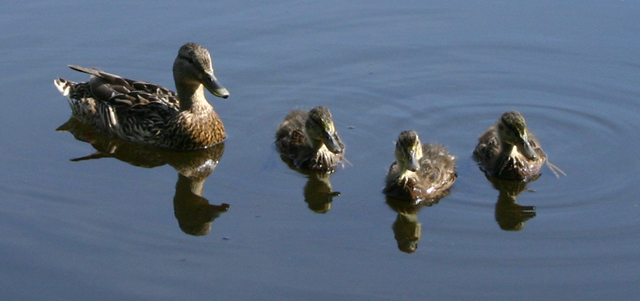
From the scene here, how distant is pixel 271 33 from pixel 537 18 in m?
2.77

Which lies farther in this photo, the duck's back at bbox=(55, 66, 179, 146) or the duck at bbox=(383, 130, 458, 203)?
the duck's back at bbox=(55, 66, 179, 146)

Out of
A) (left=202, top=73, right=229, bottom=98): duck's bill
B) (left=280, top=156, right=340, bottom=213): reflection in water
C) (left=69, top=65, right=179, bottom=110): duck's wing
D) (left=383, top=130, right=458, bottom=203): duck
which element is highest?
(left=383, top=130, right=458, bottom=203): duck

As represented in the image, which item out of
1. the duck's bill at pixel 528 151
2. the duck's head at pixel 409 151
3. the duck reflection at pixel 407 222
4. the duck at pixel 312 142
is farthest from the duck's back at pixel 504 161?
the duck at pixel 312 142

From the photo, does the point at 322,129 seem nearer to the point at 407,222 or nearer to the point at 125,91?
the point at 407,222

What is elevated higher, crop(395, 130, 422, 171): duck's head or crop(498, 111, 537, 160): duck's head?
crop(498, 111, 537, 160): duck's head

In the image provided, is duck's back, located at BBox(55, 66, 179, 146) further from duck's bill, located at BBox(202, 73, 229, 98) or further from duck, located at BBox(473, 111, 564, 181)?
duck, located at BBox(473, 111, 564, 181)

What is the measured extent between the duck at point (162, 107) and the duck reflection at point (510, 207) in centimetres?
238

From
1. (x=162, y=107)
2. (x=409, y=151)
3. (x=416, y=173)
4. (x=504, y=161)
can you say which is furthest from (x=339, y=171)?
(x=162, y=107)

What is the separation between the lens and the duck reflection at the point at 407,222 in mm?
6783

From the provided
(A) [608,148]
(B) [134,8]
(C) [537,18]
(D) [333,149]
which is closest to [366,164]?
(D) [333,149]

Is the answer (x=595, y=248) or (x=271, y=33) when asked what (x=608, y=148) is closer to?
(x=595, y=248)

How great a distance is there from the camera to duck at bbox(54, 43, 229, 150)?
8516 mm

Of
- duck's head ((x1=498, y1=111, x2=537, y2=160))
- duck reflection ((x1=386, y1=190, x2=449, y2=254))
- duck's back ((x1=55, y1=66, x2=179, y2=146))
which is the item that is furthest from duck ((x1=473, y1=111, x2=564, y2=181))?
duck's back ((x1=55, y1=66, x2=179, y2=146))

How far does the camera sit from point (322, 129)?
7.96 metres
